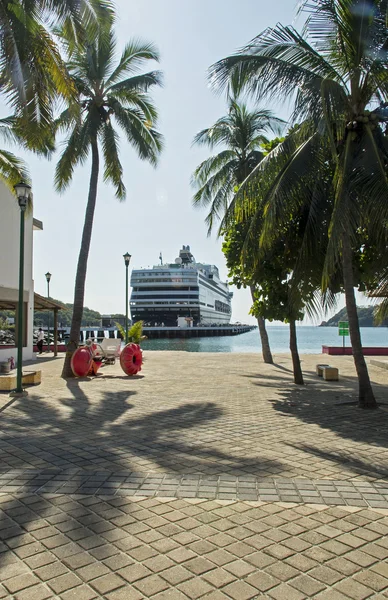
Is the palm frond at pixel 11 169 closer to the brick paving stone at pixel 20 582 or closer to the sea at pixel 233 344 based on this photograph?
the brick paving stone at pixel 20 582

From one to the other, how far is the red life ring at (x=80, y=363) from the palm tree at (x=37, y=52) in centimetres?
566

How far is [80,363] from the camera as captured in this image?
40.2ft

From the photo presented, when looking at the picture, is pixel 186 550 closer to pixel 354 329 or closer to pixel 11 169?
pixel 354 329

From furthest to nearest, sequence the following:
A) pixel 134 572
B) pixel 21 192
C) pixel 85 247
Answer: pixel 85 247, pixel 21 192, pixel 134 572

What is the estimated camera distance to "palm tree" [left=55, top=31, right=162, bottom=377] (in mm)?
12562

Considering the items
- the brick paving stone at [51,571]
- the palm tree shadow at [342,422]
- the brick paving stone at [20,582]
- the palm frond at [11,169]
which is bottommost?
the brick paving stone at [20,582]

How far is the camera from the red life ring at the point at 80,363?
1226cm

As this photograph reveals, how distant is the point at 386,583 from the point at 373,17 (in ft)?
26.2

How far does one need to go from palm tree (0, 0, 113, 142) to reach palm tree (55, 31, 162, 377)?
11.7 feet

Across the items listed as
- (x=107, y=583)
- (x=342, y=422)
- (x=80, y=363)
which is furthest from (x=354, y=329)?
(x=80, y=363)

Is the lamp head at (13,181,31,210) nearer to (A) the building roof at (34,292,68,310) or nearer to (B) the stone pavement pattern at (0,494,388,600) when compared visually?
(B) the stone pavement pattern at (0,494,388,600)

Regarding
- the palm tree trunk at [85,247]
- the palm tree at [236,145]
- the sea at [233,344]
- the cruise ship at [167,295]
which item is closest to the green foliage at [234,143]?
the palm tree at [236,145]

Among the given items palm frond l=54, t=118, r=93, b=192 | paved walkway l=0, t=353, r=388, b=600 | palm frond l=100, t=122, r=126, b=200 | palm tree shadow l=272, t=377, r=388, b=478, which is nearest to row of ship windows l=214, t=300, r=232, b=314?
palm frond l=100, t=122, r=126, b=200

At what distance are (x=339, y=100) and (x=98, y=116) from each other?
26.7 ft
